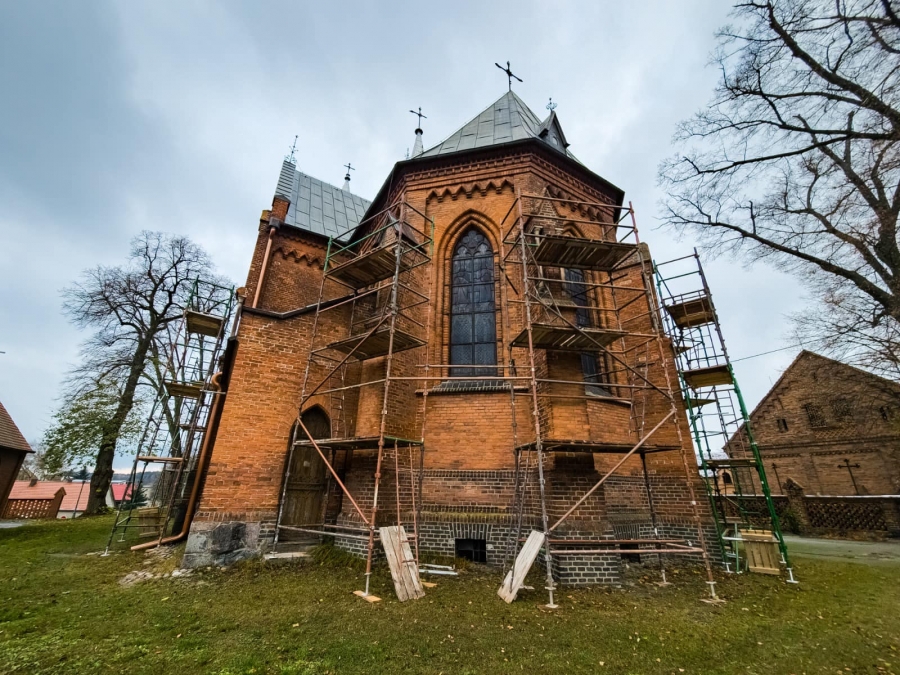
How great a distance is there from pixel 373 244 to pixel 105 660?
29.4ft

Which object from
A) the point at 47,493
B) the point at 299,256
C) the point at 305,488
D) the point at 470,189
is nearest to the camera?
the point at 305,488

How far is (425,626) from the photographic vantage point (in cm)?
440

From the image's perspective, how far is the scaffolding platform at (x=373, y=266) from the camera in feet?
26.6

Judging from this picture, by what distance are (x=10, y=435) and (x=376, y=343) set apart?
18.3 metres

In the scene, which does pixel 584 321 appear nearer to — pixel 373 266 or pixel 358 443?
pixel 373 266

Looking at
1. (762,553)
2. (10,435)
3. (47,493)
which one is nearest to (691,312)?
(762,553)

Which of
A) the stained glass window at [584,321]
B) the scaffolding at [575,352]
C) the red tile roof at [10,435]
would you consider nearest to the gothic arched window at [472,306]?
the scaffolding at [575,352]

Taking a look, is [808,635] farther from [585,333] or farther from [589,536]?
[585,333]

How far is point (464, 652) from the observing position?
12.5ft

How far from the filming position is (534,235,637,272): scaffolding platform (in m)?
7.36

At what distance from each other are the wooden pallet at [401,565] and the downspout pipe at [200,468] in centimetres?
542

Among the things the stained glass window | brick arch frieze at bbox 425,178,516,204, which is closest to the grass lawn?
the stained glass window

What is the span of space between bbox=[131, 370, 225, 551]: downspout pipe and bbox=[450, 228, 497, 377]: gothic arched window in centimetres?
553

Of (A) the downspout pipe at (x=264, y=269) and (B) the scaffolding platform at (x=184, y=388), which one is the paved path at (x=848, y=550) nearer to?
(A) the downspout pipe at (x=264, y=269)
